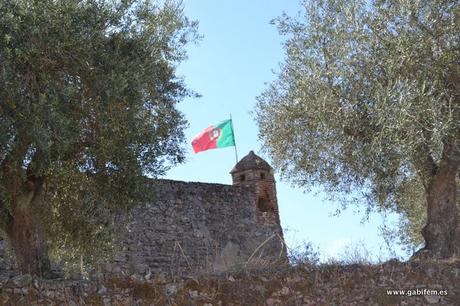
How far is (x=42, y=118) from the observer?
8328mm

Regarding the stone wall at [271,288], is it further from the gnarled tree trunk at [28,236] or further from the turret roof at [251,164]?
the turret roof at [251,164]

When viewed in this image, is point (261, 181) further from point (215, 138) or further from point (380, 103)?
point (380, 103)

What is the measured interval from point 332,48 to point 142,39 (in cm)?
364

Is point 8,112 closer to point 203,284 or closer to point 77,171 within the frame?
point 77,171

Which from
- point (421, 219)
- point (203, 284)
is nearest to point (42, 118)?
point (203, 284)

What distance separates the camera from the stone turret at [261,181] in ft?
62.0

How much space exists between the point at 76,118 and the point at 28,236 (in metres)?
2.11

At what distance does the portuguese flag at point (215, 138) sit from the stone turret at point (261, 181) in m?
0.96

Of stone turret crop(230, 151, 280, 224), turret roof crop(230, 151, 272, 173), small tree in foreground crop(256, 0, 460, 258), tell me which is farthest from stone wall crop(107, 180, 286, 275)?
small tree in foreground crop(256, 0, 460, 258)

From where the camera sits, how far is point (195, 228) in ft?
56.1

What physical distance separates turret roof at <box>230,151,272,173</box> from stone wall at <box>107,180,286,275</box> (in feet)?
2.47

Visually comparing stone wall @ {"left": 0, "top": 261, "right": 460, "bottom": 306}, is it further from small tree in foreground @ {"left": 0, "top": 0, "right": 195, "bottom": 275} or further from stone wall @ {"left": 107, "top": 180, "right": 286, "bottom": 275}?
stone wall @ {"left": 107, "top": 180, "right": 286, "bottom": 275}

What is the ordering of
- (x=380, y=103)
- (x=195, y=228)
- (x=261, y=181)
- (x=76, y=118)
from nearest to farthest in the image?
(x=76, y=118), (x=380, y=103), (x=195, y=228), (x=261, y=181)

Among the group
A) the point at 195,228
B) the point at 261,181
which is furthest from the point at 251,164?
the point at 195,228
